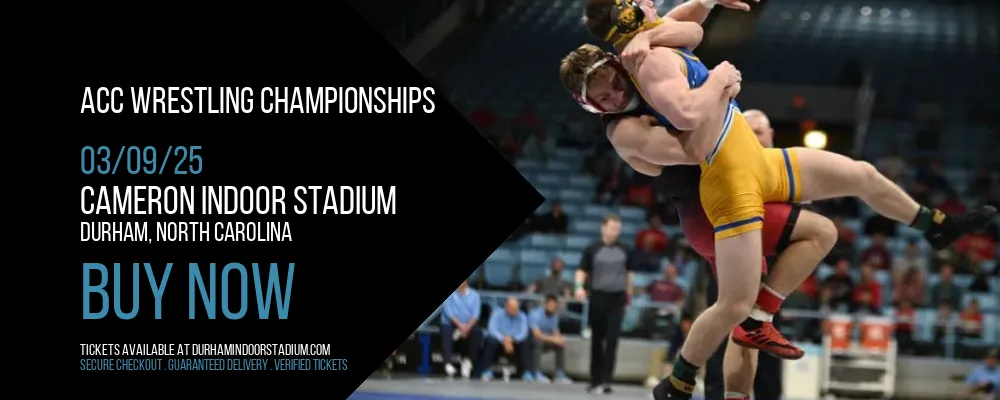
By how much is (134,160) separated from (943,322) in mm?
6055

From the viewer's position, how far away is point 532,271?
11.7m

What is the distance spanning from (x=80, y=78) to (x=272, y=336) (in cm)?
238

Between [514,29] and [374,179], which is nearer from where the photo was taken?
[374,179]

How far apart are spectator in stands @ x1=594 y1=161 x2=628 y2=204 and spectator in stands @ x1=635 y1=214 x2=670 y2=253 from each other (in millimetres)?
1262

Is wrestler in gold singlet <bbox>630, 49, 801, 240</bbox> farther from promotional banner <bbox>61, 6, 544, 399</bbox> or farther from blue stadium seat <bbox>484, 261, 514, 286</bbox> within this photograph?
blue stadium seat <bbox>484, 261, 514, 286</bbox>

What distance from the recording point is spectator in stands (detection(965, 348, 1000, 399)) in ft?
30.2

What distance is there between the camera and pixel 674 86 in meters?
3.92

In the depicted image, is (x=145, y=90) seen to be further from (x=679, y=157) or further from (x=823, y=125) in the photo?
(x=823, y=125)

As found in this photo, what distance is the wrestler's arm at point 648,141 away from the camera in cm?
408

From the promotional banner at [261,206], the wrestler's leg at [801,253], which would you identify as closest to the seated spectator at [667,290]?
the promotional banner at [261,206]

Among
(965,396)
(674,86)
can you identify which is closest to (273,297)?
(965,396)

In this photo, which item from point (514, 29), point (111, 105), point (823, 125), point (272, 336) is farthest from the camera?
point (514, 29)

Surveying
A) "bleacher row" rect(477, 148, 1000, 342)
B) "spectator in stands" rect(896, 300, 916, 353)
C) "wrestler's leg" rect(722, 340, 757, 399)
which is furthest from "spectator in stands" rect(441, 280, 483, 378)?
"wrestler's leg" rect(722, 340, 757, 399)

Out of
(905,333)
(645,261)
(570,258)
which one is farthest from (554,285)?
(905,333)
